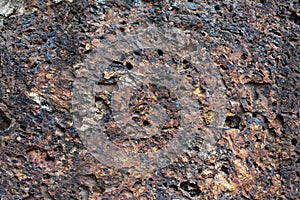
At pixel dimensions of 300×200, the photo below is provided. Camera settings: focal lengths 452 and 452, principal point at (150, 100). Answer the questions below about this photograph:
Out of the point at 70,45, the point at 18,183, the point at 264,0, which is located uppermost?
the point at 264,0

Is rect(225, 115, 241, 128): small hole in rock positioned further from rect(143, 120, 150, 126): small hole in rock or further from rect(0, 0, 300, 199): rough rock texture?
rect(143, 120, 150, 126): small hole in rock

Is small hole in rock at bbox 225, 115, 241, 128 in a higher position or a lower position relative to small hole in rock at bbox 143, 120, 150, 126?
higher

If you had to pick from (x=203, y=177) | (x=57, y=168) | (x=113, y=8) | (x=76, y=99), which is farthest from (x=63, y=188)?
(x=113, y=8)

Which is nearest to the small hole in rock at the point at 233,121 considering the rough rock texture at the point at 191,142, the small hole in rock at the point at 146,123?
the rough rock texture at the point at 191,142

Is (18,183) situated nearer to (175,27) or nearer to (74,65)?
(74,65)

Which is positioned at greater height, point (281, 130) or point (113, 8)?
point (113, 8)

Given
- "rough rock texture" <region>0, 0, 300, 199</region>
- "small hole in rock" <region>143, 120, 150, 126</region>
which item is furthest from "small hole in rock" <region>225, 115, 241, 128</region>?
"small hole in rock" <region>143, 120, 150, 126</region>

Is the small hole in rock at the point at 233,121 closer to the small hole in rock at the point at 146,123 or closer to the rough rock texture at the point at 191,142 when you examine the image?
the rough rock texture at the point at 191,142

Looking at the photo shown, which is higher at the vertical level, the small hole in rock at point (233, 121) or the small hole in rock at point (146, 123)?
the small hole in rock at point (233, 121)
